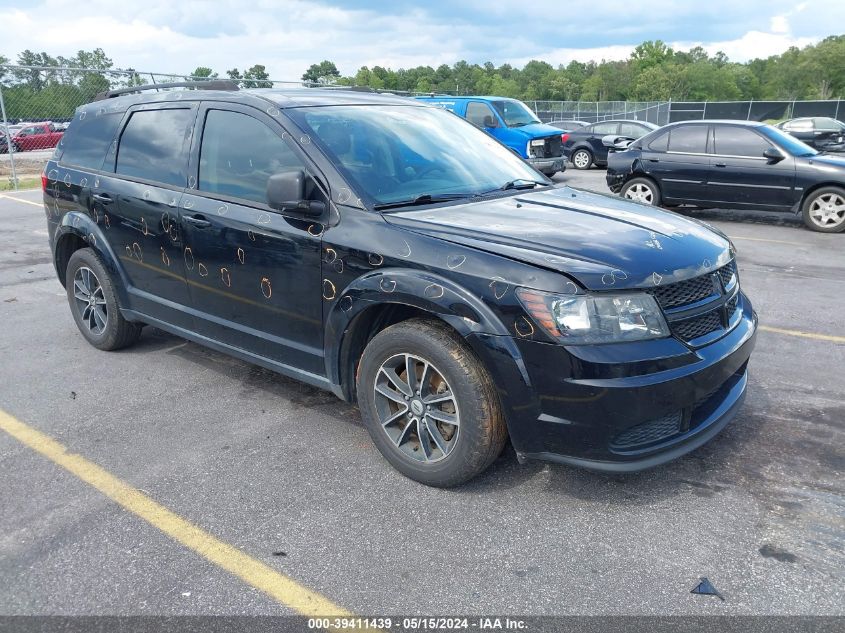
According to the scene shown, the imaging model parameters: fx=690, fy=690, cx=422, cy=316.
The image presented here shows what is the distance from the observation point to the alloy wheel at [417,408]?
3188mm

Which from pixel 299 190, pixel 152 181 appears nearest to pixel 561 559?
pixel 299 190

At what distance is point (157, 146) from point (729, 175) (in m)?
8.77

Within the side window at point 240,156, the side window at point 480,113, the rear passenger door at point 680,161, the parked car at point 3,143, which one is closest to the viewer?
the side window at point 240,156

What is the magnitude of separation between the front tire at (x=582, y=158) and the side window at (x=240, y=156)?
16.6 meters

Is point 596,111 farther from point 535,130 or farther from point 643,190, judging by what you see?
point 643,190

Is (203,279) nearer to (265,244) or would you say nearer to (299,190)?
(265,244)

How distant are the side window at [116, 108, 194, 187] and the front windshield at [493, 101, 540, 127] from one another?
12.6 meters

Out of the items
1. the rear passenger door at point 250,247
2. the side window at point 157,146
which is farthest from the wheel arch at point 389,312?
the side window at point 157,146

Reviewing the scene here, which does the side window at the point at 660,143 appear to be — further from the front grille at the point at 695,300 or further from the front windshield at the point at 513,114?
the front grille at the point at 695,300

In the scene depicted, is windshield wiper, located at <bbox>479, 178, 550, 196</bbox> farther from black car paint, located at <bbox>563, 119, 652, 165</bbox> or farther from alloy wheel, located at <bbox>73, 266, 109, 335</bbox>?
black car paint, located at <bbox>563, 119, 652, 165</bbox>

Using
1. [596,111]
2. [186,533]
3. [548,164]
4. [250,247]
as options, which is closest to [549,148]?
[548,164]

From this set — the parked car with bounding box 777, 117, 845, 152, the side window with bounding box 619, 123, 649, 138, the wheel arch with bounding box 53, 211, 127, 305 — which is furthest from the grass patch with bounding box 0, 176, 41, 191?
the parked car with bounding box 777, 117, 845, 152

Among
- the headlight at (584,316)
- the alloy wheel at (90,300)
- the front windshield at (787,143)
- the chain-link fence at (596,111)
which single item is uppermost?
the chain-link fence at (596,111)

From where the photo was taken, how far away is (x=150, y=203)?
4.38 meters
